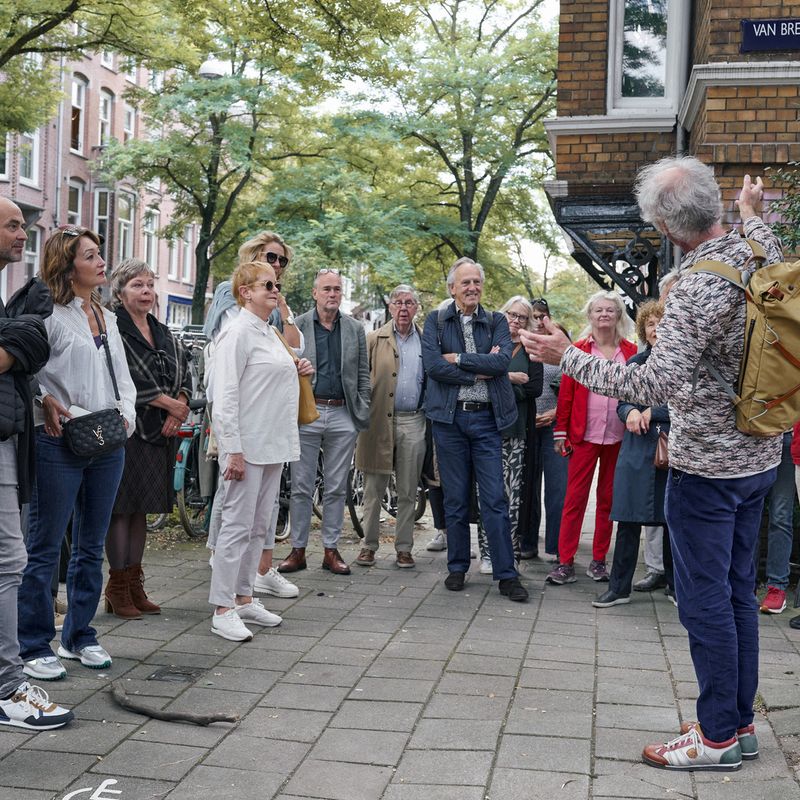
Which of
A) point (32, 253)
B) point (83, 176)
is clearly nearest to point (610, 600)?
point (32, 253)

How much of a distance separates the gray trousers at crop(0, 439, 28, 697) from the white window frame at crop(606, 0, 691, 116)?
8230 millimetres

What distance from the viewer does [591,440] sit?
7.75m

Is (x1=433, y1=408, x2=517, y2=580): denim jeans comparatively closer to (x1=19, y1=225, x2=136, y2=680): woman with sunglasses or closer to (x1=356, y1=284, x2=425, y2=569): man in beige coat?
(x1=356, y1=284, x2=425, y2=569): man in beige coat

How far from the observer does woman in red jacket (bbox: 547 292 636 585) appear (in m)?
7.72

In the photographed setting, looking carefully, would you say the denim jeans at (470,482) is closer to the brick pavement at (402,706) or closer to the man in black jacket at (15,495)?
the brick pavement at (402,706)

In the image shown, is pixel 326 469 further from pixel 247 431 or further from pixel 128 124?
pixel 128 124

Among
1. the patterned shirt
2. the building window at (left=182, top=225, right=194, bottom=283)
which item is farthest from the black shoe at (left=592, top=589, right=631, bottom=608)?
the building window at (left=182, top=225, right=194, bottom=283)

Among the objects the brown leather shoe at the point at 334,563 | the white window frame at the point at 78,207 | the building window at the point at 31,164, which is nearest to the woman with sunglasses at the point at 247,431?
the brown leather shoe at the point at 334,563

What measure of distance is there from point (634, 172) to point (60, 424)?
760 centimetres

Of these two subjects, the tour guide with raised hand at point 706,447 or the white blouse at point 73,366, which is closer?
the tour guide with raised hand at point 706,447

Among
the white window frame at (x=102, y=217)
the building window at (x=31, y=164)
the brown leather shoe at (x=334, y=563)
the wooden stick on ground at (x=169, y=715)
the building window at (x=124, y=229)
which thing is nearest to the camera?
the wooden stick on ground at (x=169, y=715)

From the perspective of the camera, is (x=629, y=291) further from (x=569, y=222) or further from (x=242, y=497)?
(x=242, y=497)

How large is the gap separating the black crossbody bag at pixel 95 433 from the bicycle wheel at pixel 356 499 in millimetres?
4464

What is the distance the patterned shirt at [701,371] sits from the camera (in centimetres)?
372
